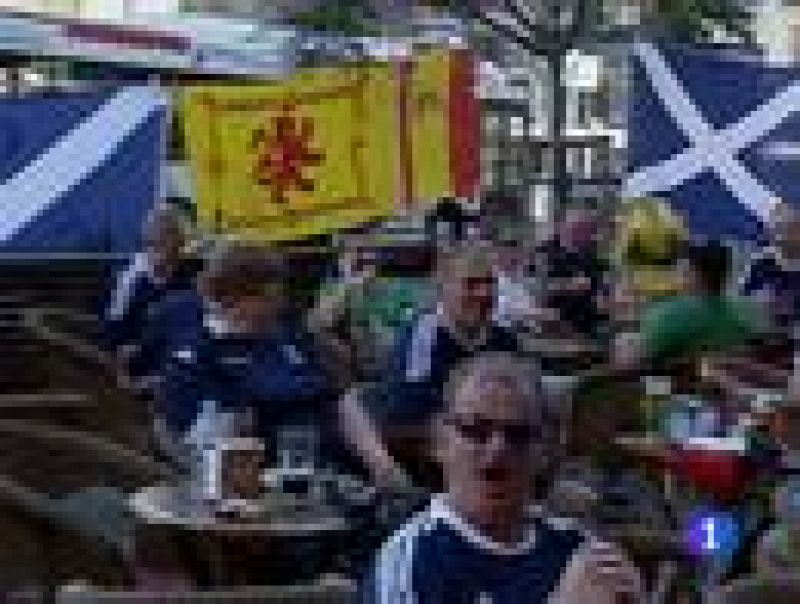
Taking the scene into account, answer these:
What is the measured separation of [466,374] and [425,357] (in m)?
3.03

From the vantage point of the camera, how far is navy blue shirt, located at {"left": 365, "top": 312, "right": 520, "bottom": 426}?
6.74 m

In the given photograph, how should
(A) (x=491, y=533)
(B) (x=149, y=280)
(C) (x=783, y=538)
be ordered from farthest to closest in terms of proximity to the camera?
(B) (x=149, y=280) → (C) (x=783, y=538) → (A) (x=491, y=533)

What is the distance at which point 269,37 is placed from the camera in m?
25.1

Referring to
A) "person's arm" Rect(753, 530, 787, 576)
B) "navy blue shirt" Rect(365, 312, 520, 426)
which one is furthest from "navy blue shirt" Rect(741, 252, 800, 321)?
"person's arm" Rect(753, 530, 787, 576)

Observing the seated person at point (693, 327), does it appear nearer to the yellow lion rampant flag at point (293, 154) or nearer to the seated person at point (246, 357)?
the seated person at point (246, 357)

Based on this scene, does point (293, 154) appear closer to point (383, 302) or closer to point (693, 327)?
point (383, 302)

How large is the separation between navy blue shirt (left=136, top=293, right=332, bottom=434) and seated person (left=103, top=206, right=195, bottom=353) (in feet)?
8.14

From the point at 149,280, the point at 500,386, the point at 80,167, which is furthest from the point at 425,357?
the point at 80,167

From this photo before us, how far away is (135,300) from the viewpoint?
Answer: 1038 centimetres

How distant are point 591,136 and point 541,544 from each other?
103ft

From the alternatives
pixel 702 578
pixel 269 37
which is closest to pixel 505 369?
pixel 702 578

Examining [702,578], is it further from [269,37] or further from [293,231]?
[269,37]

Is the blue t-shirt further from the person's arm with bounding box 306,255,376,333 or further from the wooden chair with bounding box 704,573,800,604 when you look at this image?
the person's arm with bounding box 306,255,376,333

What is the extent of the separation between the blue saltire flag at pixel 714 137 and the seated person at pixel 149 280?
3.48 metres
